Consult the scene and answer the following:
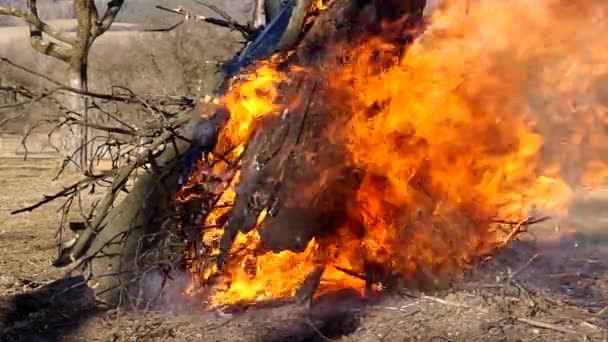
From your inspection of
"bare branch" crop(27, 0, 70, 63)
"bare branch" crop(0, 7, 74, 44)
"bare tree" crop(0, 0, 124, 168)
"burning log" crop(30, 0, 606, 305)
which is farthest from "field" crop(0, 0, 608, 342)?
"bare branch" crop(27, 0, 70, 63)

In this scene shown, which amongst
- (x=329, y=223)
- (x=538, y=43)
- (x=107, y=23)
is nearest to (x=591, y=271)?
(x=538, y=43)

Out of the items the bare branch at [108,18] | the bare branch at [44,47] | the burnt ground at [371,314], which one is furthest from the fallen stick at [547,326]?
the bare branch at [44,47]

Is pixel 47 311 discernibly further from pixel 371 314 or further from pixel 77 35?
pixel 77 35

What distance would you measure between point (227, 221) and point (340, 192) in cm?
77

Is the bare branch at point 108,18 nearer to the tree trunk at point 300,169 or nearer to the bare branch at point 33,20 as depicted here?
the bare branch at point 33,20

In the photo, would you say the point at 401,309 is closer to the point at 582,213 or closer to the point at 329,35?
the point at 329,35

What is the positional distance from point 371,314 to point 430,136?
1.29 m

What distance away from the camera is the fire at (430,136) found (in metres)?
5.00

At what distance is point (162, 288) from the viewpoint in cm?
505

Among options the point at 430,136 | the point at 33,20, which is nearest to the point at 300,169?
the point at 430,136

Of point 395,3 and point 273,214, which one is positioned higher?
point 395,3

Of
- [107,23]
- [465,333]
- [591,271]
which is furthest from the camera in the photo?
[107,23]

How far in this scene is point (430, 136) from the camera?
5.18 m

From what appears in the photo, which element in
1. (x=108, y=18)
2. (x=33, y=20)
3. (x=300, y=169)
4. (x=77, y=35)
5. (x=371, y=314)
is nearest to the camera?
(x=371, y=314)
